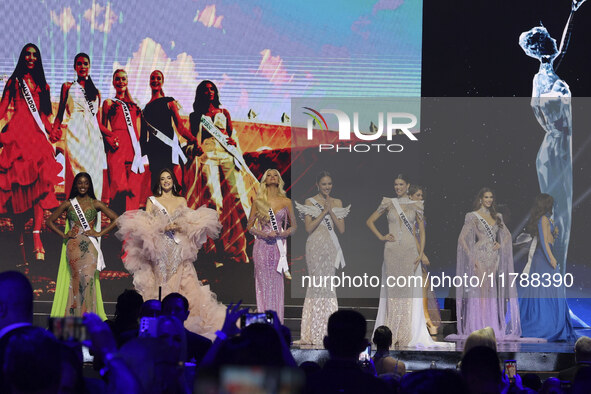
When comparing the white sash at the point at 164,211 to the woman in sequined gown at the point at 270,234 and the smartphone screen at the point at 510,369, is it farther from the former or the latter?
the smartphone screen at the point at 510,369

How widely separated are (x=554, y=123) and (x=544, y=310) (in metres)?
2.13

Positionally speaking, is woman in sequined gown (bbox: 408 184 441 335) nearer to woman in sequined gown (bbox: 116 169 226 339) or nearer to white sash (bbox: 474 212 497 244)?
white sash (bbox: 474 212 497 244)

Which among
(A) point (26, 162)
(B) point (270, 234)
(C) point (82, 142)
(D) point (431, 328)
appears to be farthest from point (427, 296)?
(A) point (26, 162)

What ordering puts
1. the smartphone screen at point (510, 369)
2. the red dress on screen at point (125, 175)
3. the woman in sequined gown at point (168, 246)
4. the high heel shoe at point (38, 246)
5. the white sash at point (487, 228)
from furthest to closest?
1. the high heel shoe at point (38, 246)
2. the red dress on screen at point (125, 175)
3. the white sash at point (487, 228)
4. the woman in sequined gown at point (168, 246)
5. the smartphone screen at point (510, 369)

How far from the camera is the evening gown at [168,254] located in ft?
29.3

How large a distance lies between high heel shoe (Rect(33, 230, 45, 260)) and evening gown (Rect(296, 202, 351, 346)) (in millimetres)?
3406

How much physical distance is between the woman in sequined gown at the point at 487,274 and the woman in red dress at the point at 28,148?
194 inches

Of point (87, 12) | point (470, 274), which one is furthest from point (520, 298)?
point (87, 12)

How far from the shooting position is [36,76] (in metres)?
11.0

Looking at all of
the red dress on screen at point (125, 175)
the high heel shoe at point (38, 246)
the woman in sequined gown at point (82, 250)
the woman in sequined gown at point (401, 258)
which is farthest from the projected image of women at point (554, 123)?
the high heel shoe at point (38, 246)

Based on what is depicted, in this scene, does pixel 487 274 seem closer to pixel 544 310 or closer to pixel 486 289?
pixel 486 289

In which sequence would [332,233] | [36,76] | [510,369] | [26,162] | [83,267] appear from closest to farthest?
[510,369] < [83,267] < [332,233] < [36,76] < [26,162]

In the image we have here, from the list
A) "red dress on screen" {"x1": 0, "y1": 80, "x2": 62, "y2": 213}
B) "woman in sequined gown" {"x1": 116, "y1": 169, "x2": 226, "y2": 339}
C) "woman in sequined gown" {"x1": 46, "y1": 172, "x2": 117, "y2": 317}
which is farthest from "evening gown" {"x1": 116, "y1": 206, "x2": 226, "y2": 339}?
"red dress on screen" {"x1": 0, "y1": 80, "x2": 62, "y2": 213}

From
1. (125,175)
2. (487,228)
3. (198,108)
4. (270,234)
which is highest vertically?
(198,108)
